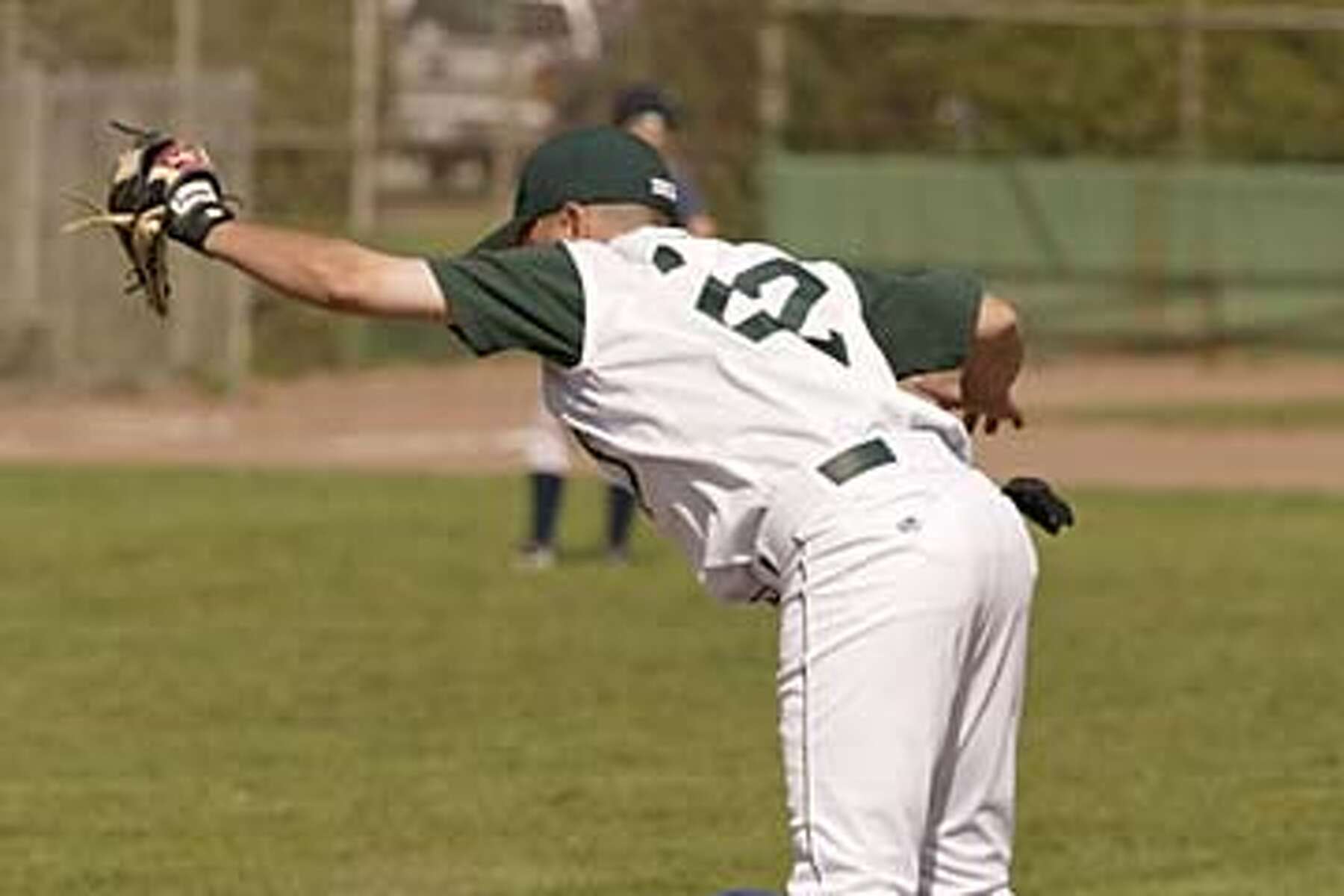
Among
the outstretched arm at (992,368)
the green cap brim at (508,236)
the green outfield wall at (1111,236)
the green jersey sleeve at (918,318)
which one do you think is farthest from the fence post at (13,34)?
the green jersey sleeve at (918,318)

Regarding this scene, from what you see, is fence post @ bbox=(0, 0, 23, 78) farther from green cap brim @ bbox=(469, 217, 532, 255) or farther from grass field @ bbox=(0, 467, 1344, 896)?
green cap brim @ bbox=(469, 217, 532, 255)

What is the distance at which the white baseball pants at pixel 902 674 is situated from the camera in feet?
21.6

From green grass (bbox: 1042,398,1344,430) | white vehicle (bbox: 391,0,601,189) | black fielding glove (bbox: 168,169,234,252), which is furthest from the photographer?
white vehicle (bbox: 391,0,601,189)

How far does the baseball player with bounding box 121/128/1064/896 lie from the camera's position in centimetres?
659

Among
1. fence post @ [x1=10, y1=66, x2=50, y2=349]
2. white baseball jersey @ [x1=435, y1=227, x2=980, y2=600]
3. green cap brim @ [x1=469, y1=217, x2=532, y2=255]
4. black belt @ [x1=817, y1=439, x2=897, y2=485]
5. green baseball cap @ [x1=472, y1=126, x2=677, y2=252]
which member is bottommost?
fence post @ [x1=10, y1=66, x2=50, y2=349]

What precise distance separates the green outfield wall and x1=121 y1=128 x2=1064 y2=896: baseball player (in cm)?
2702

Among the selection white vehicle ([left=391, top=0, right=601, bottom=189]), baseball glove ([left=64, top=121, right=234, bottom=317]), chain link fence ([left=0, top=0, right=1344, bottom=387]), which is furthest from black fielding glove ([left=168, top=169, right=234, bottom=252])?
white vehicle ([left=391, top=0, right=601, bottom=189])

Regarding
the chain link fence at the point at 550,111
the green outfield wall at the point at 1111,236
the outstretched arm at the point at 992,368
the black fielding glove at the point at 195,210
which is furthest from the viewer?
the green outfield wall at the point at 1111,236

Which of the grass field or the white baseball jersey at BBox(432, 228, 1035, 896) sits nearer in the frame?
the white baseball jersey at BBox(432, 228, 1035, 896)

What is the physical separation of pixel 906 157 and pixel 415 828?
2462 cm

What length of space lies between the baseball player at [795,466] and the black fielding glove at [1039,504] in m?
0.19

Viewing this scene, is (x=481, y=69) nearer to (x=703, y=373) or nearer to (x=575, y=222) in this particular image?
(x=575, y=222)

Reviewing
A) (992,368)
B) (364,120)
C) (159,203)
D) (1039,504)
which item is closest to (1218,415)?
(364,120)

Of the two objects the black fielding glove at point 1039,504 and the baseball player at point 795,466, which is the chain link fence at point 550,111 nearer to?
the black fielding glove at point 1039,504
